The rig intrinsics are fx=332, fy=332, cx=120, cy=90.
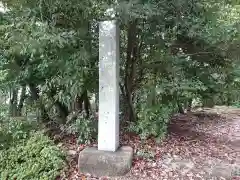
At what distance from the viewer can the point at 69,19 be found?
4281 millimetres

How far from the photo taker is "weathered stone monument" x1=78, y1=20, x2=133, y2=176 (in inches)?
160

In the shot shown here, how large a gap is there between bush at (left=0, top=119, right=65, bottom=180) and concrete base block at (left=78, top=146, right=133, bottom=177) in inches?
10.7

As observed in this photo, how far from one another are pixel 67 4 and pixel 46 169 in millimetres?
2012

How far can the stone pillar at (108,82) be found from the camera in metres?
4.12

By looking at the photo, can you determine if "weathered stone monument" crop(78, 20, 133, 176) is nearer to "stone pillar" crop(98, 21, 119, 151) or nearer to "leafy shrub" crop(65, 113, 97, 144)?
"stone pillar" crop(98, 21, 119, 151)

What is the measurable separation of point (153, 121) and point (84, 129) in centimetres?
101

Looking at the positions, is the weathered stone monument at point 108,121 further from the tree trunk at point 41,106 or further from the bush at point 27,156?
the tree trunk at point 41,106

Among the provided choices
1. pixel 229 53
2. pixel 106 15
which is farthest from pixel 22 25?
pixel 229 53

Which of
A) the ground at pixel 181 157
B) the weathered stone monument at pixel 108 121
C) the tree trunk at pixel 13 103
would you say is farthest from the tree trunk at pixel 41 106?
the weathered stone monument at pixel 108 121

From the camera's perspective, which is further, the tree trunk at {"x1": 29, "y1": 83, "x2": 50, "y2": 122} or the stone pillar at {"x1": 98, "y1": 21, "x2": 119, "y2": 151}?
the tree trunk at {"x1": 29, "y1": 83, "x2": 50, "y2": 122}

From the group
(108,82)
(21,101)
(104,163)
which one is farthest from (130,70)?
(21,101)

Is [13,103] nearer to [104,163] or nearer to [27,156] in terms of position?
[27,156]

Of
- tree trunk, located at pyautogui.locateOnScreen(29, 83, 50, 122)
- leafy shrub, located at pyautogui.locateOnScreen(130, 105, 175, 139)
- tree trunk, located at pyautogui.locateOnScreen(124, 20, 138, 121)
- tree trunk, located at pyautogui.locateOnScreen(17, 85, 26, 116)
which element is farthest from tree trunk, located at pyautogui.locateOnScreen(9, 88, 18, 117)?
leafy shrub, located at pyautogui.locateOnScreen(130, 105, 175, 139)

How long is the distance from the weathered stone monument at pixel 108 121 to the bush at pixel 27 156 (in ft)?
1.14
